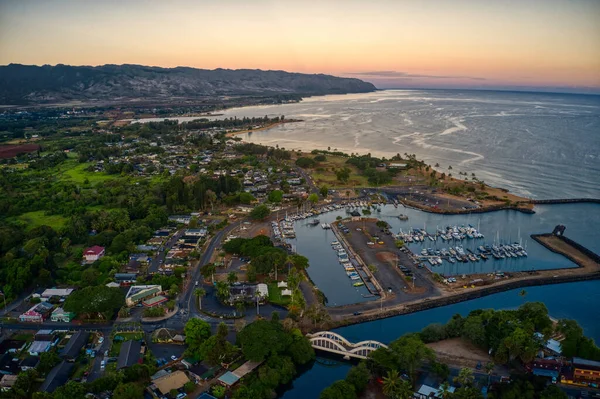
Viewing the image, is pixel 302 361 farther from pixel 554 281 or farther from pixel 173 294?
pixel 554 281

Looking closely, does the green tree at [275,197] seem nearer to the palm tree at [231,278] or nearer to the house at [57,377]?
the palm tree at [231,278]

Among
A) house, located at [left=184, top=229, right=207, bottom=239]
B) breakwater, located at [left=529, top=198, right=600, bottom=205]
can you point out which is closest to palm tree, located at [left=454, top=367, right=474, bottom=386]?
house, located at [left=184, top=229, right=207, bottom=239]

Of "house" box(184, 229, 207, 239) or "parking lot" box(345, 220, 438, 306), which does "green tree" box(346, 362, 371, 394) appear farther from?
"house" box(184, 229, 207, 239)

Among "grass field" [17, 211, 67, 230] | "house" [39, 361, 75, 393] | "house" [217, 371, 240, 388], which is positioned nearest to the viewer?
"house" [39, 361, 75, 393]

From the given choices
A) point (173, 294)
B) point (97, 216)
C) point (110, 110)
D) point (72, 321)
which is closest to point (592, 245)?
point (173, 294)

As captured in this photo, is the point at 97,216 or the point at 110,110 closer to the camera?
the point at 97,216

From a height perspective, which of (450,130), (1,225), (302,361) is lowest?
(302,361)

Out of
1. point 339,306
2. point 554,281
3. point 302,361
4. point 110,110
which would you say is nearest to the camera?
point 302,361

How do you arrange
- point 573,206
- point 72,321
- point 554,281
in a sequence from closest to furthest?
point 72,321
point 554,281
point 573,206
